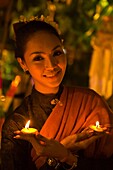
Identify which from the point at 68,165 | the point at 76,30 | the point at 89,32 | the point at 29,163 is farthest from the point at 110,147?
the point at 76,30

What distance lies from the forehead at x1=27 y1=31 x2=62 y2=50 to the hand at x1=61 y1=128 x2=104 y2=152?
0.41m

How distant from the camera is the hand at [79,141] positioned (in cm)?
150

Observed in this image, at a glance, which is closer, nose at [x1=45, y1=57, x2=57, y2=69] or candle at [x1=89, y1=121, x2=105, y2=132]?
candle at [x1=89, y1=121, x2=105, y2=132]

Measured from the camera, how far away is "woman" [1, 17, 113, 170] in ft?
5.06

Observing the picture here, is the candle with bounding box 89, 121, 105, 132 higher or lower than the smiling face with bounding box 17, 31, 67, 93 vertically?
lower

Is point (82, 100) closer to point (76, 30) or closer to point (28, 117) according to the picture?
point (28, 117)

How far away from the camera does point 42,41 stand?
1.57 m

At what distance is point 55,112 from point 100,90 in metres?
2.61

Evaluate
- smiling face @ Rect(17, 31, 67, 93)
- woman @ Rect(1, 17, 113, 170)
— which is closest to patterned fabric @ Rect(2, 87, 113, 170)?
woman @ Rect(1, 17, 113, 170)

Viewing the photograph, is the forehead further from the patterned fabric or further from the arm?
the arm

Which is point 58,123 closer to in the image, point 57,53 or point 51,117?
point 51,117

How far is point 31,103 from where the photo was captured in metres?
1.67

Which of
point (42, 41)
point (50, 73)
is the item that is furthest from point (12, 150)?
point (42, 41)

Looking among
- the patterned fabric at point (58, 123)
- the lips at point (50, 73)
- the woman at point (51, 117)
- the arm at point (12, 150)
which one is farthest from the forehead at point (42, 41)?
the arm at point (12, 150)
